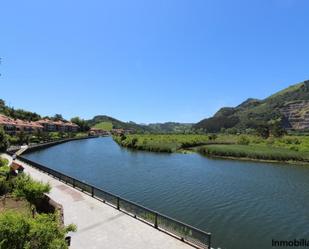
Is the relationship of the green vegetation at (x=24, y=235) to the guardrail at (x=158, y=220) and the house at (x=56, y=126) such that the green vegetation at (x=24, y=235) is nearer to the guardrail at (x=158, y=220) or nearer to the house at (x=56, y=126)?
the guardrail at (x=158, y=220)

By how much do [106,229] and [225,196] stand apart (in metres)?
15.9

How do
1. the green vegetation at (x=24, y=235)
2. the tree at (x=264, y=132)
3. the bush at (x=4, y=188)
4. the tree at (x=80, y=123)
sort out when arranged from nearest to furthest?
the green vegetation at (x=24, y=235) → the bush at (x=4, y=188) → the tree at (x=264, y=132) → the tree at (x=80, y=123)

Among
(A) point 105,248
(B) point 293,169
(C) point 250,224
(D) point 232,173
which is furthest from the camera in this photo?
(B) point 293,169

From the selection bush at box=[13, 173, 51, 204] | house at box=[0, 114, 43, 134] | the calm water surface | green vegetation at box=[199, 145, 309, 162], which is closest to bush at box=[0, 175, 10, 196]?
bush at box=[13, 173, 51, 204]

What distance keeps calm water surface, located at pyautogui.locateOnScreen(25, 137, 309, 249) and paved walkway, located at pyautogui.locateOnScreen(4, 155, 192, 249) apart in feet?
15.9

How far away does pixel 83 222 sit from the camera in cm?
1703

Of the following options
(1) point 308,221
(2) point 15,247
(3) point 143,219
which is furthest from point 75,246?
(1) point 308,221

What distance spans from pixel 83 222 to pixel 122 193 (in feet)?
39.0

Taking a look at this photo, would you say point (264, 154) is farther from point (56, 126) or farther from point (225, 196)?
point (56, 126)

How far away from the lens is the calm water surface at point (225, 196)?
19.4m

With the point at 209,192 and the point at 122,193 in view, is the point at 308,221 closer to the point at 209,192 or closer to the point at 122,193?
the point at 209,192

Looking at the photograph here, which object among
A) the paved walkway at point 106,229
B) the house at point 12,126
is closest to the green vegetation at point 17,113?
the house at point 12,126

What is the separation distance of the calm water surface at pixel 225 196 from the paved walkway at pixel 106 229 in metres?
4.83

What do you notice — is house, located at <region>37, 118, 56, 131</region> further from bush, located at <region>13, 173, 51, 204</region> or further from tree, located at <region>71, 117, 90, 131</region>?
bush, located at <region>13, 173, 51, 204</region>
